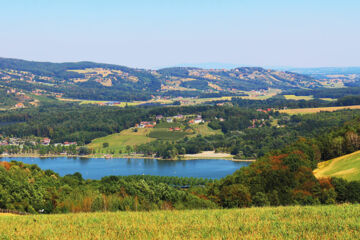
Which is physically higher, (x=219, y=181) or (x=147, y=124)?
(x=219, y=181)

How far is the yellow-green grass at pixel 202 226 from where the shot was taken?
11.6m

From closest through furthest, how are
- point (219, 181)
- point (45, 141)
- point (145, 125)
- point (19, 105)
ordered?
point (219, 181) → point (45, 141) → point (145, 125) → point (19, 105)

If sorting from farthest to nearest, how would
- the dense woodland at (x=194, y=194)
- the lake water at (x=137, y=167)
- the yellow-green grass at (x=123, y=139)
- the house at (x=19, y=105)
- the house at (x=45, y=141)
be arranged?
the house at (x=19, y=105) → the house at (x=45, y=141) → the yellow-green grass at (x=123, y=139) → the lake water at (x=137, y=167) → the dense woodland at (x=194, y=194)

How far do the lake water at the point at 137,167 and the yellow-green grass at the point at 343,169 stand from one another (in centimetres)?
3155

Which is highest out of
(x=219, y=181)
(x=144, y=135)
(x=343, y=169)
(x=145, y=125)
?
(x=343, y=169)

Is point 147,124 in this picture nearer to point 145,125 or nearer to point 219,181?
point 145,125

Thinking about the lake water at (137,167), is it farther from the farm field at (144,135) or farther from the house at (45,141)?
the house at (45,141)

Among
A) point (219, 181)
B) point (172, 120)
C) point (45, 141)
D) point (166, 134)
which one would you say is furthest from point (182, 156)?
point (219, 181)

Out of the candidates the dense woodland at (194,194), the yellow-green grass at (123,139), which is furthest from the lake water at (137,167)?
the dense woodland at (194,194)

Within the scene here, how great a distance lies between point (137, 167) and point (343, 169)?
2129 inches

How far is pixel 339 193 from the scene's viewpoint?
28.8 m

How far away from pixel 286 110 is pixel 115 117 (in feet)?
204

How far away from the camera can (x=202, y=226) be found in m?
13.1

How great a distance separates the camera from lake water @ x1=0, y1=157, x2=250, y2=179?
78.3m
